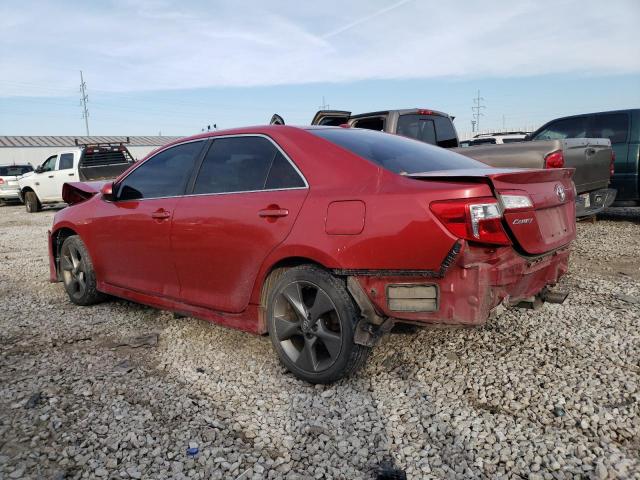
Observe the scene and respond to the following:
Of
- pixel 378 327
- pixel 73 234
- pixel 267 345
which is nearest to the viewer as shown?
pixel 378 327

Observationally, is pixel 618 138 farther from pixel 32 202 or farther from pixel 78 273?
pixel 32 202

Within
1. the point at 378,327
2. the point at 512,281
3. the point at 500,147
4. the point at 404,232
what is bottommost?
the point at 378,327

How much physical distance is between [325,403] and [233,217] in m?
1.32

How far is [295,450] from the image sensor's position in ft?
7.95

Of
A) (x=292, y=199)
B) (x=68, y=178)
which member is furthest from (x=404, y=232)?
(x=68, y=178)

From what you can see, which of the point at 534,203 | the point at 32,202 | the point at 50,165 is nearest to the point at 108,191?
the point at 534,203

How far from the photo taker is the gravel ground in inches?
90.4

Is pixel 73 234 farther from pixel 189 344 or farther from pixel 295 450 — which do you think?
pixel 295 450

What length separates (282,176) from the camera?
10.5ft

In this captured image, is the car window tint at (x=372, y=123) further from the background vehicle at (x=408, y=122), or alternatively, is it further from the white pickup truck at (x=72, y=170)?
the white pickup truck at (x=72, y=170)

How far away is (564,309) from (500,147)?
291cm

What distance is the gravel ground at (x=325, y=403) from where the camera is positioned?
2295 mm

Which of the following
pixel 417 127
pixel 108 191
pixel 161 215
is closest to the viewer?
pixel 161 215

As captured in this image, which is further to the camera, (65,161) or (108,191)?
(65,161)
